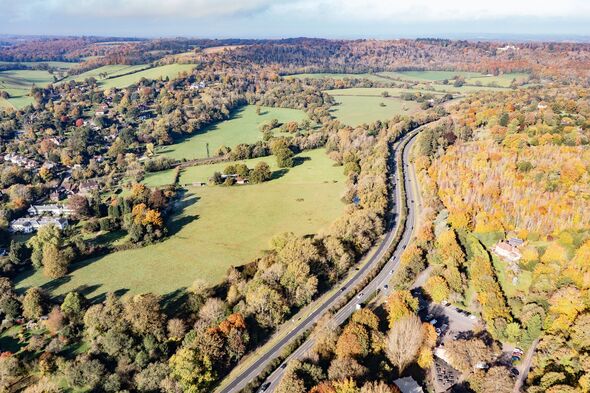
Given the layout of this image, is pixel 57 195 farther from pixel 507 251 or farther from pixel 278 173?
pixel 507 251

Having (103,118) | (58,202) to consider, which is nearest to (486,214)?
(58,202)

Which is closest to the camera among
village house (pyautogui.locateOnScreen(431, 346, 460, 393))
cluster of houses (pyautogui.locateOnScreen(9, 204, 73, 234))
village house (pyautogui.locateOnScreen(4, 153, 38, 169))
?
village house (pyautogui.locateOnScreen(431, 346, 460, 393))

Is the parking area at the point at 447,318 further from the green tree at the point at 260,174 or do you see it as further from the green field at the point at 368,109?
the green field at the point at 368,109

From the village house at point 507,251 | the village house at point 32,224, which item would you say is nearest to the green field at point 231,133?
the village house at point 32,224

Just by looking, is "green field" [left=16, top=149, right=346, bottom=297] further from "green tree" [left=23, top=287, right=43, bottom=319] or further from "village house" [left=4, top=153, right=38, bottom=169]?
"village house" [left=4, top=153, right=38, bottom=169]

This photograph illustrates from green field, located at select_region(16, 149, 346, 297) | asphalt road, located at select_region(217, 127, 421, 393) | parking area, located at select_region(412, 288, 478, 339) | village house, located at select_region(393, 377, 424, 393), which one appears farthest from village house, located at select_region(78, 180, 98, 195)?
village house, located at select_region(393, 377, 424, 393)
